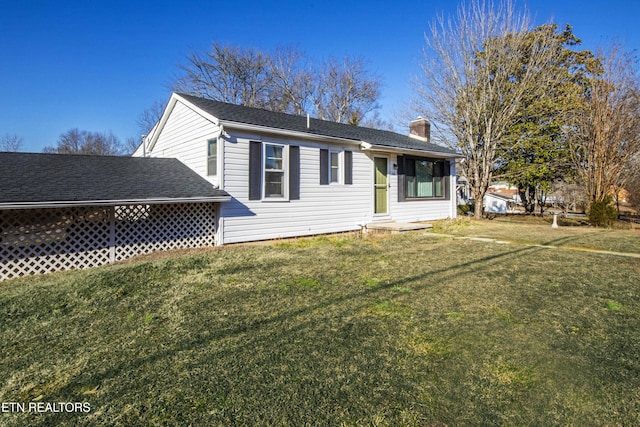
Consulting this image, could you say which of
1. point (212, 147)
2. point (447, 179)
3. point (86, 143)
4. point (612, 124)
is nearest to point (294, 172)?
point (212, 147)

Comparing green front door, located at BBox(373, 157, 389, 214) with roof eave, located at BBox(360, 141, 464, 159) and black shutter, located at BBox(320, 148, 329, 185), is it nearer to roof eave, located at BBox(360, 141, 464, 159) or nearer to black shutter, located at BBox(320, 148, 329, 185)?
roof eave, located at BBox(360, 141, 464, 159)

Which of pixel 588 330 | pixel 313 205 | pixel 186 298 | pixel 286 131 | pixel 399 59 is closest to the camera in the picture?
pixel 588 330

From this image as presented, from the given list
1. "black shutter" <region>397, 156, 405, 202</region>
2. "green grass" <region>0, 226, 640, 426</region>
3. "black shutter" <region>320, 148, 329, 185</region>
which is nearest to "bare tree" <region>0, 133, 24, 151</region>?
"black shutter" <region>320, 148, 329, 185</region>

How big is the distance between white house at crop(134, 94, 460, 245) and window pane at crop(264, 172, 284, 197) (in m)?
0.03

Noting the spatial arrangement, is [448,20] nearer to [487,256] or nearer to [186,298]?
[487,256]

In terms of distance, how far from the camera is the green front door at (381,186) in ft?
37.7

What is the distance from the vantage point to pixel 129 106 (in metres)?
28.8

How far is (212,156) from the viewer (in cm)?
870

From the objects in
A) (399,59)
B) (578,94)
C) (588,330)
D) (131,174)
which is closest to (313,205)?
(131,174)

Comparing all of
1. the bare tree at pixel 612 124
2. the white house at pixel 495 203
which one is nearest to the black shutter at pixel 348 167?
the bare tree at pixel 612 124

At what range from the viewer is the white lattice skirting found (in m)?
5.99

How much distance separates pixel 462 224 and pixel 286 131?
24.3 feet

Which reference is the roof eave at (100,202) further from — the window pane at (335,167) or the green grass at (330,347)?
the window pane at (335,167)

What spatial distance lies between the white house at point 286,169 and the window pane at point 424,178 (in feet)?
0.21
